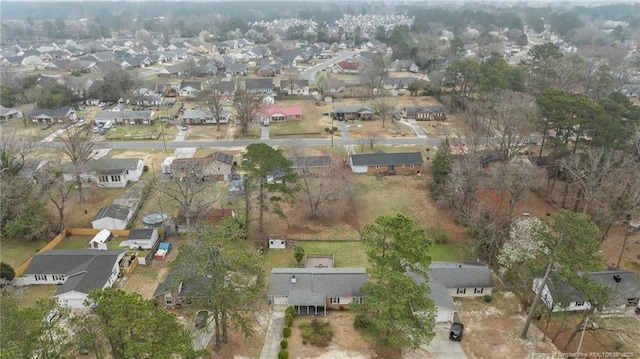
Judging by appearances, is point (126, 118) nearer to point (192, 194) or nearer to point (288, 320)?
point (192, 194)

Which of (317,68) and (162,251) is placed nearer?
(162,251)

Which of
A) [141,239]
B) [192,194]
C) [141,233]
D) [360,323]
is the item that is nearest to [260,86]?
[192,194]

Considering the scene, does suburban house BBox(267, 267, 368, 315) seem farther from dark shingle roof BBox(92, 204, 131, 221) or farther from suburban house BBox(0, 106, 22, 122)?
suburban house BBox(0, 106, 22, 122)

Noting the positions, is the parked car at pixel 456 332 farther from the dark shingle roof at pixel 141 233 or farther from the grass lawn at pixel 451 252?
the dark shingle roof at pixel 141 233

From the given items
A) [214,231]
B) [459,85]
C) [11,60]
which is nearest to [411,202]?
[214,231]

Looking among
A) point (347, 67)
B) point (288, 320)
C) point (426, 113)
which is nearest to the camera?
point (288, 320)

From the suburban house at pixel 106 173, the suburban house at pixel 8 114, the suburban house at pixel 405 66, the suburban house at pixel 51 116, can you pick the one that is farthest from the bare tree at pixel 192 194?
the suburban house at pixel 405 66

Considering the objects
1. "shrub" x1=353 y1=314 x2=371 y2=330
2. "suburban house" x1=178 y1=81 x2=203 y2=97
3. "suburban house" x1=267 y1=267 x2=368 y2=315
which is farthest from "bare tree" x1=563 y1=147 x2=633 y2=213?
"suburban house" x1=178 y1=81 x2=203 y2=97
